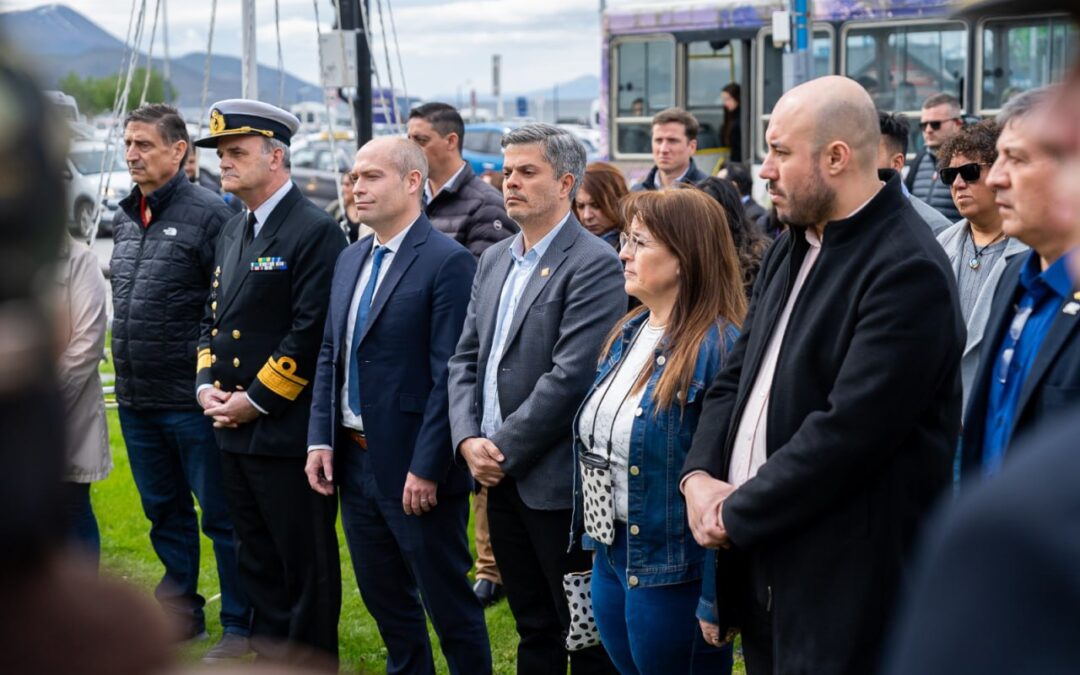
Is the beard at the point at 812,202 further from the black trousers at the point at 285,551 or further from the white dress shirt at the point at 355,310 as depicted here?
the black trousers at the point at 285,551

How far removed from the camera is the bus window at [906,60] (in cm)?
1347

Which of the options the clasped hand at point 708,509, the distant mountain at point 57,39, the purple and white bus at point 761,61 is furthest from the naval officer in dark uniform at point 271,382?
the purple and white bus at point 761,61

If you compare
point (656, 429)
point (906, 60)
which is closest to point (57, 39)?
point (656, 429)

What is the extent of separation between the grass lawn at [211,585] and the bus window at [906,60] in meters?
8.90

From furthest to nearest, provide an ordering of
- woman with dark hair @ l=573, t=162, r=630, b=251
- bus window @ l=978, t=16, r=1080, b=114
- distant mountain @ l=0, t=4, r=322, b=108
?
bus window @ l=978, t=16, r=1080, b=114 < woman with dark hair @ l=573, t=162, r=630, b=251 < distant mountain @ l=0, t=4, r=322, b=108

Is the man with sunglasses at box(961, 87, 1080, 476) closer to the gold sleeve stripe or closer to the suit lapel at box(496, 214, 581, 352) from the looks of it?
the suit lapel at box(496, 214, 581, 352)

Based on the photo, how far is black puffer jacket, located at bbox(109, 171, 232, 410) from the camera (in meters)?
5.80

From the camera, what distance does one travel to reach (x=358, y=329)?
489 cm

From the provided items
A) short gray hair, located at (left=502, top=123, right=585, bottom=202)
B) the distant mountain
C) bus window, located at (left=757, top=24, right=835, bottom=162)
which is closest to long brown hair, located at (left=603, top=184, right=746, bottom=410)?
short gray hair, located at (left=502, top=123, right=585, bottom=202)

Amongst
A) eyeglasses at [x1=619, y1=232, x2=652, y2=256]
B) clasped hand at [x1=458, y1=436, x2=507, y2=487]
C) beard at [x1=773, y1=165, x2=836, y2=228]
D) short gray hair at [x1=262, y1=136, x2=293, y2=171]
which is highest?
short gray hair at [x1=262, y1=136, x2=293, y2=171]

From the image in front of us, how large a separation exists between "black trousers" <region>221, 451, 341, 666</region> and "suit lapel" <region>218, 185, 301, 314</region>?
2.22 ft

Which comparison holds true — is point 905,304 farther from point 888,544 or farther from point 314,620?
point 314,620

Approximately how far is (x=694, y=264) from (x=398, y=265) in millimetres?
1340

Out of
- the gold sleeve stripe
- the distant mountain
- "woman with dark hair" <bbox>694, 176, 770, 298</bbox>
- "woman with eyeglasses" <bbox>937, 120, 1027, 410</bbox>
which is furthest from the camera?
"woman with dark hair" <bbox>694, 176, 770, 298</bbox>
